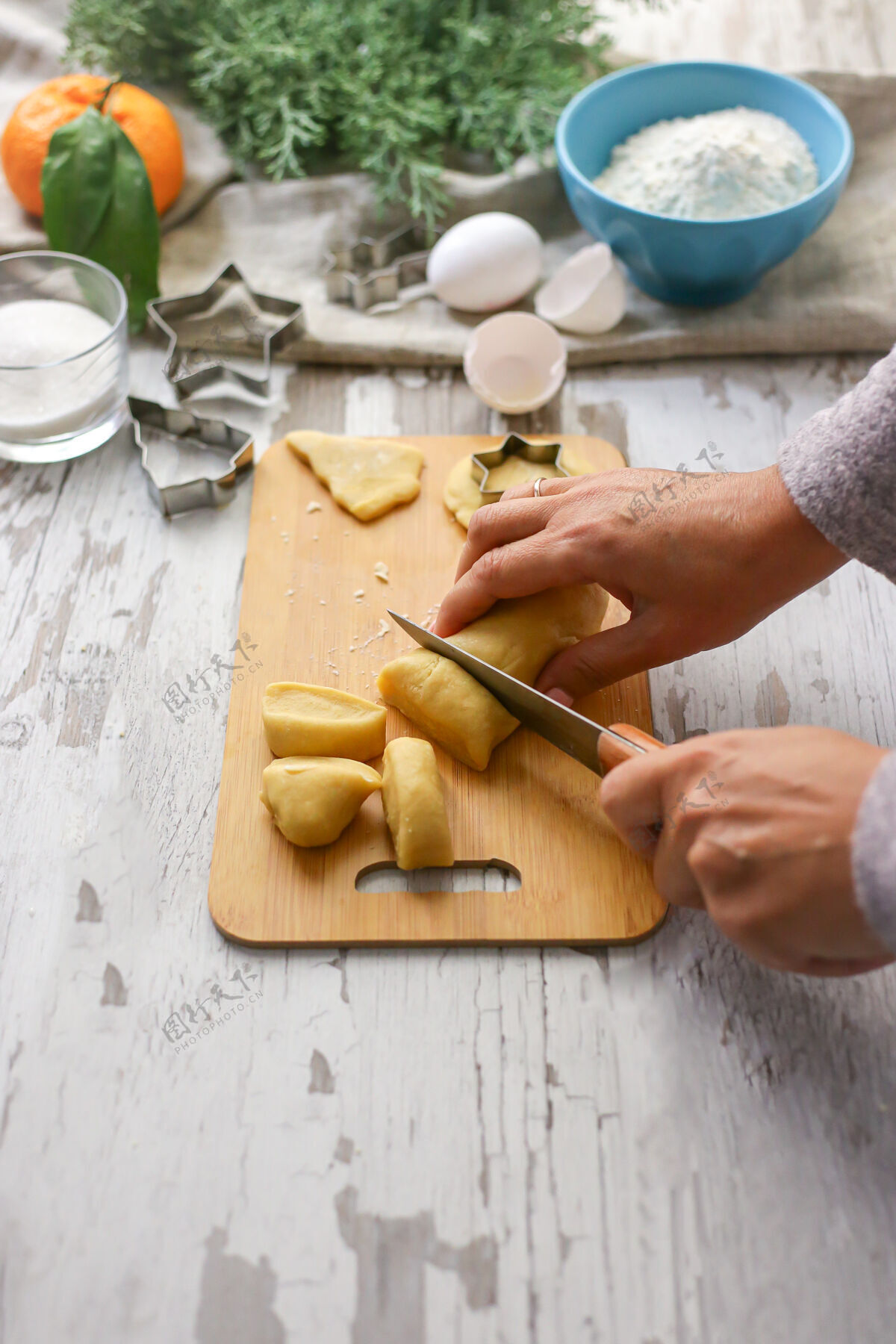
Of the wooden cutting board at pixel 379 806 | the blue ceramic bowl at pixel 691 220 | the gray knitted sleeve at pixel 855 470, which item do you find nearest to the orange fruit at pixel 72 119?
the blue ceramic bowl at pixel 691 220

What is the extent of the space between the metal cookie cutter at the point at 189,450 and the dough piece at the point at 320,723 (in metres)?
0.50

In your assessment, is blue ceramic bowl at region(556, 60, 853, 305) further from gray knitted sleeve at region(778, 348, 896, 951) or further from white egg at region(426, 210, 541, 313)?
gray knitted sleeve at region(778, 348, 896, 951)

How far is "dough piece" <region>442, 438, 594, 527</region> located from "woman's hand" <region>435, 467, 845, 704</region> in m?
0.27

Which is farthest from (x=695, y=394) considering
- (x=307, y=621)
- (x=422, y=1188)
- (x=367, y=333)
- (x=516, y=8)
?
(x=422, y=1188)

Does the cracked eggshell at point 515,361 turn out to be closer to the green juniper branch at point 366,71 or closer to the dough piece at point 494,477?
the dough piece at point 494,477

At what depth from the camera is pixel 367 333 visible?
2148mm

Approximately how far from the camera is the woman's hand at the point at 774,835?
1093 mm

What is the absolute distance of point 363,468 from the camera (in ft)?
6.13

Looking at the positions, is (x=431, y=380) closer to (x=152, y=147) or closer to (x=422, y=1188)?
(x=152, y=147)

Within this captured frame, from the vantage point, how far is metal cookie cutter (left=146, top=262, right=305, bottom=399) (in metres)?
2.05

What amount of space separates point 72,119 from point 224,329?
0.53m

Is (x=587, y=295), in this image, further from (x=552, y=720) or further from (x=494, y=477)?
(x=552, y=720)

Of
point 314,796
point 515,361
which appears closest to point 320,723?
point 314,796

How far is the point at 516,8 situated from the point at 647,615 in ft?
6.05
